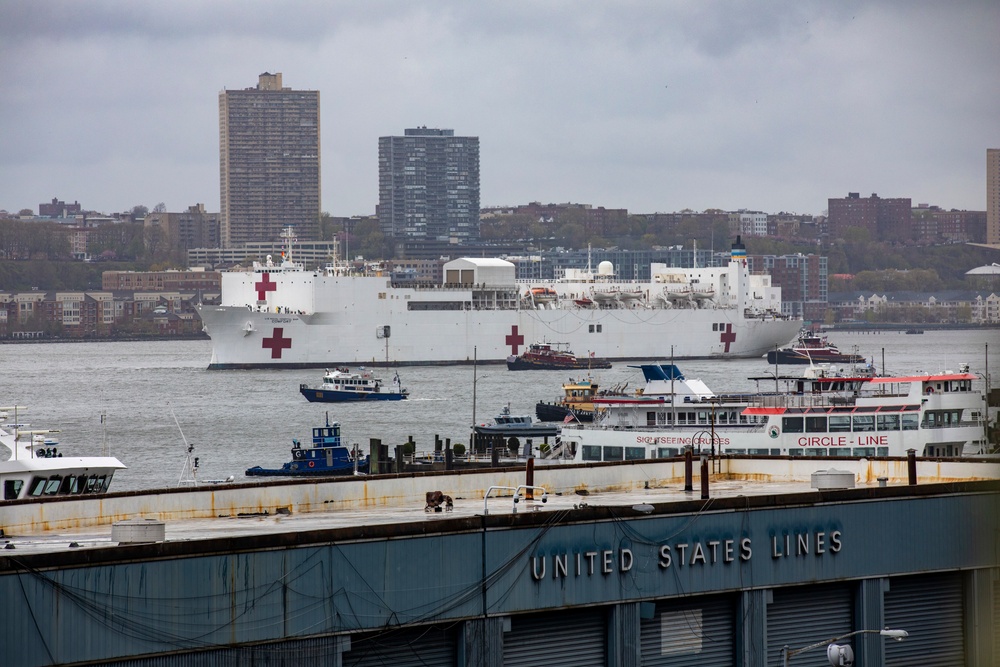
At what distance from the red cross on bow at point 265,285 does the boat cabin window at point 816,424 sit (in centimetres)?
4169

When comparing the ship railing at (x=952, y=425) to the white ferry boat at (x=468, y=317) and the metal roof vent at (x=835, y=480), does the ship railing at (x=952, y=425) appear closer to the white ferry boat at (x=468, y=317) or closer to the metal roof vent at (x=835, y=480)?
the metal roof vent at (x=835, y=480)

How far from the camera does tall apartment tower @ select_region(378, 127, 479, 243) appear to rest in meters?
163

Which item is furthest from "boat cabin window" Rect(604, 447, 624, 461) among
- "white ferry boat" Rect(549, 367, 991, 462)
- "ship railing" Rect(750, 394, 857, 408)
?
"ship railing" Rect(750, 394, 857, 408)

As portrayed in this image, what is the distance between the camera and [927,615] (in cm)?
912

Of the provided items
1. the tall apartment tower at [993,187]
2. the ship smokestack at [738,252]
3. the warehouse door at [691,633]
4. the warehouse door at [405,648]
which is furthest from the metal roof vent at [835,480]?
the ship smokestack at [738,252]

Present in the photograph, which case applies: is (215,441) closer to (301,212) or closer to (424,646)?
(424,646)

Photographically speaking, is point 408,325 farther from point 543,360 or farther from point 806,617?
point 806,617

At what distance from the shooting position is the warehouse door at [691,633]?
27.6 feet

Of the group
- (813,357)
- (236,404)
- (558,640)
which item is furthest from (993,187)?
(813,357)

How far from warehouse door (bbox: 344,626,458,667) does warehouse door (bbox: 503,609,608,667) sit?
1.06 feet

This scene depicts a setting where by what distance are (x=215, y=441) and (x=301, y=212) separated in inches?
5305

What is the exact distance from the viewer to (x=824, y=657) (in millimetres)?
8852

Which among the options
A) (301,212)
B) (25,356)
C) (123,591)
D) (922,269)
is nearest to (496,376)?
(922,269)

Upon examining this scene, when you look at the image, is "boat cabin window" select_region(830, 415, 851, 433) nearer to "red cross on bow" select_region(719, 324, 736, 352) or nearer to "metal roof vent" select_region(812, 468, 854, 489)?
"metal roof vent" select_region(812, 468, 854, 489)
